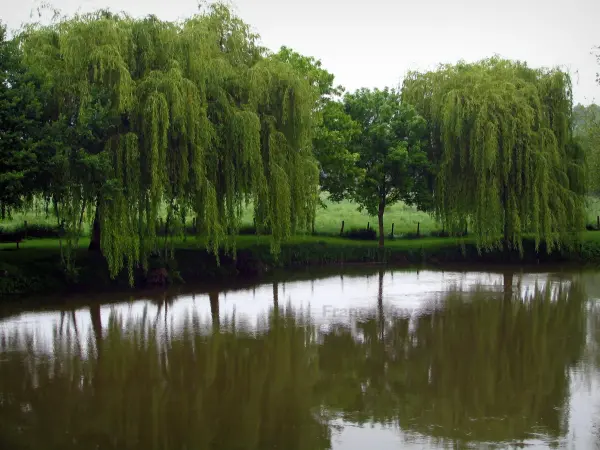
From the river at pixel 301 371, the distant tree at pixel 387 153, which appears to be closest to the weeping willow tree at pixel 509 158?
the distant tree at pixel 387 153

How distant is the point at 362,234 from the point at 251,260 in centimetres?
991

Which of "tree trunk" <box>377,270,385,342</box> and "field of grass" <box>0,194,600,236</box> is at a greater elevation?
"field of grass" <box>0,194,600,236</box>

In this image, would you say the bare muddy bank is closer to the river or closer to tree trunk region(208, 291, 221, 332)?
the river

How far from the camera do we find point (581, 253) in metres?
32.5

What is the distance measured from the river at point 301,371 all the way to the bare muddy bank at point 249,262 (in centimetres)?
162

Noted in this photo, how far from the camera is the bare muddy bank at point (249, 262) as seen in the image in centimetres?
2258

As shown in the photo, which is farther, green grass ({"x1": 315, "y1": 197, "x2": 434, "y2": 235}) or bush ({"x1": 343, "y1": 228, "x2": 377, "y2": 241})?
green grass ({"x1": 315, "y1": 197, "x2": 434, "y2": 235})

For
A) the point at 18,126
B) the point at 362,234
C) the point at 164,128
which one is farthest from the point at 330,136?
the point at 18,126

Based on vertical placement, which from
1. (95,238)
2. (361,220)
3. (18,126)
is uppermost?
(18,126)

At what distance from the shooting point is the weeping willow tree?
28.4m

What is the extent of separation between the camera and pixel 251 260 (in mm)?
27781

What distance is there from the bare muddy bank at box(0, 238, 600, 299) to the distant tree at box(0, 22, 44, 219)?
2902 millimetres

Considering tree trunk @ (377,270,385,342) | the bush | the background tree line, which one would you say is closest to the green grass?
the bush

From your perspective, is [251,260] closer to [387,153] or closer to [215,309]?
[215,309]
